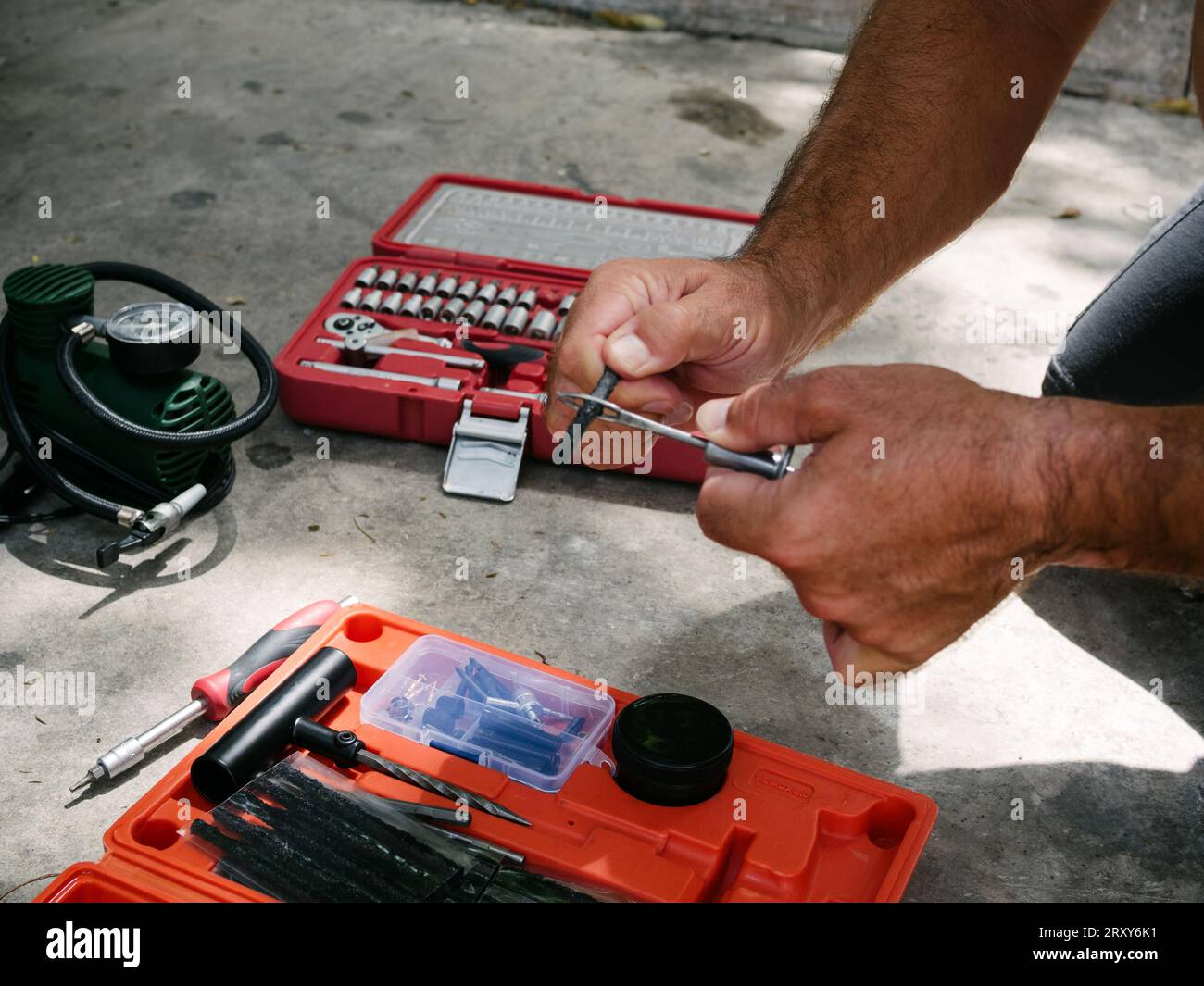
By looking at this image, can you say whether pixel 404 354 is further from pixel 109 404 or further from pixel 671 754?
pixel 671 754

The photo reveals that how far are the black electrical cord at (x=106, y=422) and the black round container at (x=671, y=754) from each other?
667 mm

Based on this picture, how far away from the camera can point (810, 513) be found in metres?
0.90

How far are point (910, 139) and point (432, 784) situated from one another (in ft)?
2.77

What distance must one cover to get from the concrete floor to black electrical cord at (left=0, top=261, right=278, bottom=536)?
80mm

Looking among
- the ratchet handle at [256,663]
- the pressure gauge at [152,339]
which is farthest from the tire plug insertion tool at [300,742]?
the pressure gauge at [152,339]

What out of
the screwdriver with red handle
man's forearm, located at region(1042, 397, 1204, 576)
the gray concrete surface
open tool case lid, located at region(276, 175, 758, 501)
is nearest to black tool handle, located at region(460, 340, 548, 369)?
open tool case lid, located at region(276, 175, 758, 501)

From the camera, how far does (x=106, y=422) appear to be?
1.42 meters

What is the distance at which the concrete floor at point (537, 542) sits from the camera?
1.30 meters

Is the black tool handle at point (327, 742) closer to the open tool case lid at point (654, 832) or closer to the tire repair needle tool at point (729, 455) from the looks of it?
the open tool case lid at point (654, 832)

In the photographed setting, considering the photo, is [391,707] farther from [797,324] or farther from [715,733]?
[797,324]

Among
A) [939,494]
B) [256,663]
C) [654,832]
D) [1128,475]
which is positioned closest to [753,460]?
[939,494]

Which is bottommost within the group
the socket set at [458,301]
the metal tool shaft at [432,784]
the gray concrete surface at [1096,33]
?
the metal tool shaft at [432,784]
